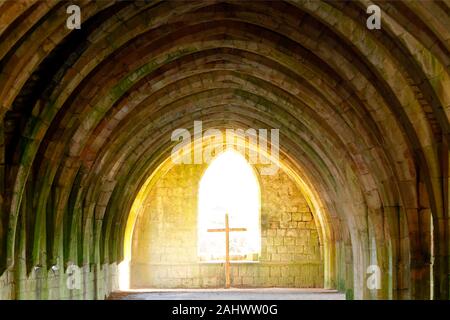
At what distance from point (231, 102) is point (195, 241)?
304 inches

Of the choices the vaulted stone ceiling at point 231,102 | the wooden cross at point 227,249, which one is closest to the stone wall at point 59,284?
the vaulted stone ceiling at point 231,102

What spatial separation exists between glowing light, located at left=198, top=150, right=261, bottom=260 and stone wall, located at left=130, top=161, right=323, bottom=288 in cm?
28

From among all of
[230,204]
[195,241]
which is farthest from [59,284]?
[230,204]

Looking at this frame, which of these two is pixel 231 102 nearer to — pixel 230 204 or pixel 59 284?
pixel 59 284

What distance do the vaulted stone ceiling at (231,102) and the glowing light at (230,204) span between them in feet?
23.4

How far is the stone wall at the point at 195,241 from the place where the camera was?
23125 mm

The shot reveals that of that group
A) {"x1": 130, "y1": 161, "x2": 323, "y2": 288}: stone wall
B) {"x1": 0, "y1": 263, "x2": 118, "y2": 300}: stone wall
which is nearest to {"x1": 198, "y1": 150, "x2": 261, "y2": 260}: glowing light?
{"x1": 130, "y1": 161, "x2": 323, "y2": 288}: stone wall

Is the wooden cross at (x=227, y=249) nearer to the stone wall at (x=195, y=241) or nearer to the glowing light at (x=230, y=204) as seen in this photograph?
the stone wall at (x=195, y=241)

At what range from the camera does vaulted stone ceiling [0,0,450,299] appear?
9.30m

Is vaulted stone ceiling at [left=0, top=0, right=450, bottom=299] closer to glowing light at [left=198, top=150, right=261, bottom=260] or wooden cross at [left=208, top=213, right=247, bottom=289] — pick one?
wooden cross at [left=208, top=213, right=247, bottom=289]

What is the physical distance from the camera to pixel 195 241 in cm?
2348

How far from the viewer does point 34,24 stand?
→ 8688 mm

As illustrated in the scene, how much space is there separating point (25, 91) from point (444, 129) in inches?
205
